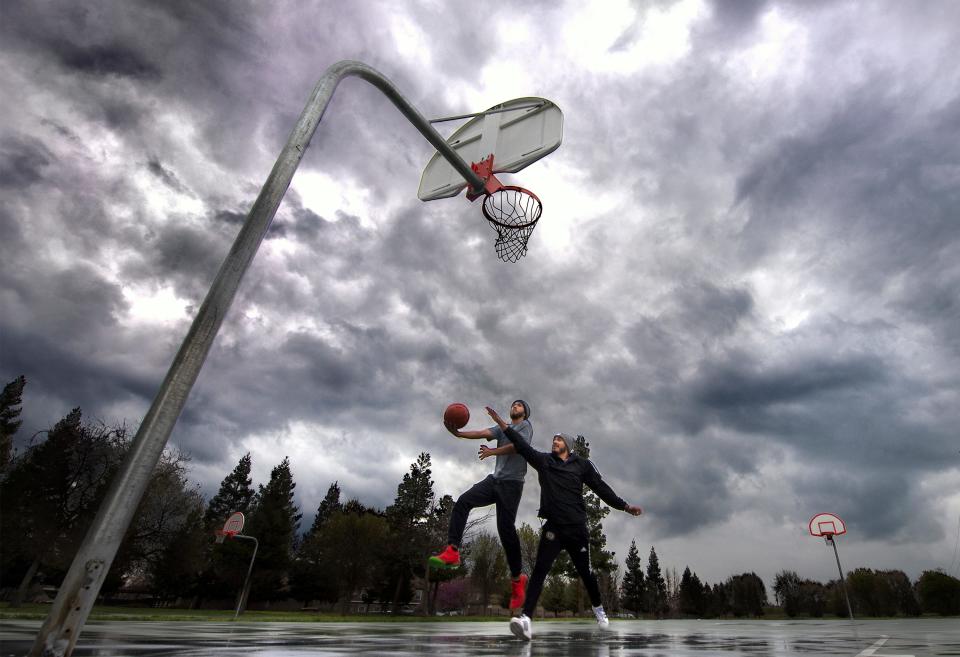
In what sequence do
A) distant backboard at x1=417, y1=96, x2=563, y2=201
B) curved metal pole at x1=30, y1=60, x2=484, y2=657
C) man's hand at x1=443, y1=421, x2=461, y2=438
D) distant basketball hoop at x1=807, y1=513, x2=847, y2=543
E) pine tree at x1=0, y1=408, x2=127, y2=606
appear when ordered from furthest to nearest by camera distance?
pine tree at x1=0, y1=408, x2=127, y2=606, distant basketball hoop at x1=807, y1=513, x2=847, y2=543, distant backboard at x1=417, y1=96, x2=563, y2=201, man's hand at x1=443, y1=421, x2=461, y2=438, curved metal pole at x1=30, y1=60, x2=484, y2=657

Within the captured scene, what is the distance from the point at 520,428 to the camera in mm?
6566

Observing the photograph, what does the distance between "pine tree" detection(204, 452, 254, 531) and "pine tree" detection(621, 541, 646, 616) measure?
2281 inches

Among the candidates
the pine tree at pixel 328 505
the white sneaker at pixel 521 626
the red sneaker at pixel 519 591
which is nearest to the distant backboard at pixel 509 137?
the red sneaker at pixel 519 591

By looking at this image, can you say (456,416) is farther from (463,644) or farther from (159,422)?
(159,422)

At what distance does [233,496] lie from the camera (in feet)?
213

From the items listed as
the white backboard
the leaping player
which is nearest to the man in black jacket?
the leaping player

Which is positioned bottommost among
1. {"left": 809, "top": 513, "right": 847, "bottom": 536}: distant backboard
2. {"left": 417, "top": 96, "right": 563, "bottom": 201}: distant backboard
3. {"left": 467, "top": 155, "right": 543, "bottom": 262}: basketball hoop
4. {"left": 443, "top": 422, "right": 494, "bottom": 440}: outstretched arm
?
{"left": 443, "top": 422, "right": 494, "bottom": 440}: outstretched arm

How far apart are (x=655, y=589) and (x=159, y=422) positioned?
96.4 meters

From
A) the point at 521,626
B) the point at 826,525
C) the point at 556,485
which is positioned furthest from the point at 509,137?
the point at 826,525

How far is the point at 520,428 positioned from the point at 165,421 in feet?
14.2

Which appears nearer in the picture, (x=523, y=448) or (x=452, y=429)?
(x=523, y=448)

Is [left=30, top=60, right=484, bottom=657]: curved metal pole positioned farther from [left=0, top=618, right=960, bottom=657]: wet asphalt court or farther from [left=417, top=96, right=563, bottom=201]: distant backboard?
[left=417, top=96, right=563, bottom=201]: distant backboard

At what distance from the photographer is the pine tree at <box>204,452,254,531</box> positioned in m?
63.4

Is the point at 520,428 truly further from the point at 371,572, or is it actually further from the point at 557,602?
the point at 557,602
